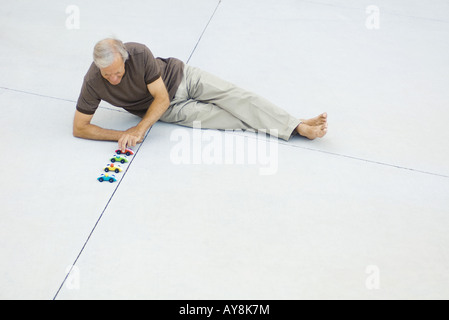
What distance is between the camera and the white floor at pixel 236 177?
2131 mm

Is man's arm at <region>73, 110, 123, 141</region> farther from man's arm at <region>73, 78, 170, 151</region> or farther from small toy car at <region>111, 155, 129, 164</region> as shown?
small toy car at <region>111, 155, 129, 164</region>

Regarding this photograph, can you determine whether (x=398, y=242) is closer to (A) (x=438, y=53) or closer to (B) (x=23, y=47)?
(A) (x=438, y=53)

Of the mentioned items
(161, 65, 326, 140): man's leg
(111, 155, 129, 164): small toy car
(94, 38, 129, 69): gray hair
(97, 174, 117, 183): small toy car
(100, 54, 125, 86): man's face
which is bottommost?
(97, 174, 117, 183): small toy car

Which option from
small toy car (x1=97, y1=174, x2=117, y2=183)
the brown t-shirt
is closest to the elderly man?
the brown t-shirt

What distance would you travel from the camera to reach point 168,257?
2.18 meters

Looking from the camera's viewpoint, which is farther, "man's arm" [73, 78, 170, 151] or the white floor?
"man's arm" [73, 78, 170, 151]

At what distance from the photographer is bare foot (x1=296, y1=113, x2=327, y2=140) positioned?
9.15ft

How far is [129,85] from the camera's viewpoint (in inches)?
103

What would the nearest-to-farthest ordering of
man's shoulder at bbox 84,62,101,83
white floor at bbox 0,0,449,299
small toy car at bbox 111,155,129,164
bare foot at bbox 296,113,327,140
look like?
1. white floor at bbox 0,0,449,299
2. man's shoulder at bbox 84,62,101,83
3. small toy car at bbox 111,155,129,164
4. bare foot at bbox 296,113,327,140

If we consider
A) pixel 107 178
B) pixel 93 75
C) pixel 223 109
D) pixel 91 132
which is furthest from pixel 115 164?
pixel 223 109

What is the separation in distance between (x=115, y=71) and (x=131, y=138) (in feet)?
1.34

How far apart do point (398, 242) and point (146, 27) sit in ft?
8.43

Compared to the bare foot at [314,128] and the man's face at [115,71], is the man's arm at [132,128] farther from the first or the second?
the bare foot at [314,128]

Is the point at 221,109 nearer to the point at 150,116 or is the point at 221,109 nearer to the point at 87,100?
the point at 150,116
